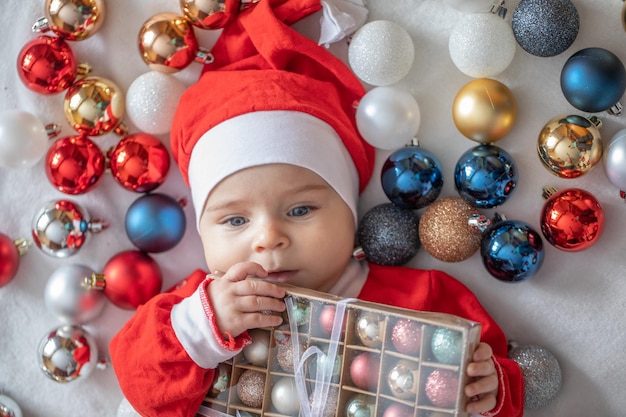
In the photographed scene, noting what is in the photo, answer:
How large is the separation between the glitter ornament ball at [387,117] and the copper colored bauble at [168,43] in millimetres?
334

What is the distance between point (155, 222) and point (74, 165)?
0.19m

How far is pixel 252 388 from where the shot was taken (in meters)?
1.13

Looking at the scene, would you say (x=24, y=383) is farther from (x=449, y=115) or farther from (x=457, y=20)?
(x=457, y=20)

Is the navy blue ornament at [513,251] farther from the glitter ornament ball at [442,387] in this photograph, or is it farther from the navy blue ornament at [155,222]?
the navy blue ornament at [155,222]

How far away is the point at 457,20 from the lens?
1.33 metres

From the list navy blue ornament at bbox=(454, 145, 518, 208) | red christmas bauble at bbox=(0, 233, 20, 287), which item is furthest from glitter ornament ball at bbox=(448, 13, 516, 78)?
red christmas bauble at bbox=(0, 233, 20, 287)

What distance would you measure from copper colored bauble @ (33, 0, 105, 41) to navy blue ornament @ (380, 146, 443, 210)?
64cm

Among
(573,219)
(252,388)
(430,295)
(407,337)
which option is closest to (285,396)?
(252,388)

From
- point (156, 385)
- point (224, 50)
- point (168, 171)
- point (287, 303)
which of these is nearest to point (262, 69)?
point (224, 50)

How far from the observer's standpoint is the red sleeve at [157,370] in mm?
1164

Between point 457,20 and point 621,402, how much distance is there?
765 mm

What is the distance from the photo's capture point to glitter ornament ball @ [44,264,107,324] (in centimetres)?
141

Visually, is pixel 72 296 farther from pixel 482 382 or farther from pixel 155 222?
pixel 482 382

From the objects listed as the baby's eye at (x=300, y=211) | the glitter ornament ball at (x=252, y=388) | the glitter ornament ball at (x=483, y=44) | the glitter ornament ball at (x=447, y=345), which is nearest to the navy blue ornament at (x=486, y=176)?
the glitter ornament ball at (x=483, y=44)
